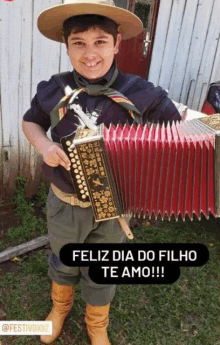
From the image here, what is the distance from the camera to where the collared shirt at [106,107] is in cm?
177

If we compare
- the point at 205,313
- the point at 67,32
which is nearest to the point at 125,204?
the point at 67,32

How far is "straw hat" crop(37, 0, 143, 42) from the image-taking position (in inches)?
63.6

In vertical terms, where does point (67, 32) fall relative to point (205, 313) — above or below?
above

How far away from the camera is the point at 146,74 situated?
12.1 ft

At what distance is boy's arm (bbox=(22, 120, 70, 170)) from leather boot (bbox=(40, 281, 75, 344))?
33.3 inches

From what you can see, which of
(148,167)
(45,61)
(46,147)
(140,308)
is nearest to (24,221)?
(140,308)

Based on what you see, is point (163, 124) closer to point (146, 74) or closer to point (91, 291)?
point (91, 291)

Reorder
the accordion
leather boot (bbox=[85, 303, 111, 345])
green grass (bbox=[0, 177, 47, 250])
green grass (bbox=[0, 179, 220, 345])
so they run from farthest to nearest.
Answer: green grass (bbox=[0, 177, 47, 250]) → green grass (bbox=[0, 179, 220, 345]) → leather boot (bbox=[85, 303, 111, 345]) → the accordion

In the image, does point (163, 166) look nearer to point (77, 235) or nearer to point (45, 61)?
point (77, 235)

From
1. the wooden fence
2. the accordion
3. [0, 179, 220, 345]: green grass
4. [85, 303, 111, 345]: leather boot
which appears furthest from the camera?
the wooden fence

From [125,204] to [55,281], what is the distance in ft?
2.38

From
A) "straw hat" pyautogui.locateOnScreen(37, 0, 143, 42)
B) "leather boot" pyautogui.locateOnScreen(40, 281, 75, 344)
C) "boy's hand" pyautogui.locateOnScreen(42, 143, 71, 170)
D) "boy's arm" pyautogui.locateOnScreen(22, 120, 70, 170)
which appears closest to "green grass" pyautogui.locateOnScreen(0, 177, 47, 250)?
"leather boot" pyautogui.locateOnScreen(40, 281, 75, 344)

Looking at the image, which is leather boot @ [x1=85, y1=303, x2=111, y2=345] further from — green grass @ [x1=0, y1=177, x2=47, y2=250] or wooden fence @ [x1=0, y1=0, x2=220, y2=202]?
A: wooden fence @ [x1=0, y1=0, x2=220, y2=202]

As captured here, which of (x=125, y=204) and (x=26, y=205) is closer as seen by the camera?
(x=125, y=204)
